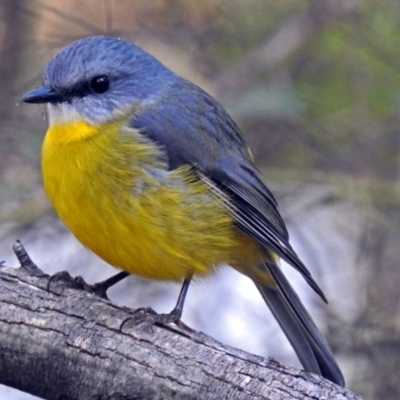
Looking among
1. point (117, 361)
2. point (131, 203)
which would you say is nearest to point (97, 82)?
point (131, 203)

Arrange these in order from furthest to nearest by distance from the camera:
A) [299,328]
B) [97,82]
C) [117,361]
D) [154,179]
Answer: [299,328], [97,82], [154,179], [117,361]

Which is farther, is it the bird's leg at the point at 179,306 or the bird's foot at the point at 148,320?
the bird's leg at the point at 179,306

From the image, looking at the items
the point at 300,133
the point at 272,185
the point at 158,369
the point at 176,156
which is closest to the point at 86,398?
the point at 158,369

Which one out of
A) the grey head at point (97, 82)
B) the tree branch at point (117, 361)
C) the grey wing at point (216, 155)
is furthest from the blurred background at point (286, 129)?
the tree branch at point (117, 361)

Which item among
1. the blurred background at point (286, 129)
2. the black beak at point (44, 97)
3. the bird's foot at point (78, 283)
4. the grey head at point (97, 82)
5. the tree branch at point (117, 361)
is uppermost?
the blurred background at point (286, 129)

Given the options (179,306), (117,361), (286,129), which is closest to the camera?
(117,361)

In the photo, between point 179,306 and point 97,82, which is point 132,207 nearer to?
point 179,306

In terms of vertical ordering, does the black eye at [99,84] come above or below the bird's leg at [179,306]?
above

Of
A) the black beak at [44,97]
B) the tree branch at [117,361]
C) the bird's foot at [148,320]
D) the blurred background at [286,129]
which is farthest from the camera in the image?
the blurred background at [286,129]

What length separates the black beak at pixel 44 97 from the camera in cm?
526

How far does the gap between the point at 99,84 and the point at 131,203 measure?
81 centimetres

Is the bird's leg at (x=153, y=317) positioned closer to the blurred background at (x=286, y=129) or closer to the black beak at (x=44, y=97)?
the black beak at (x=44, y=97)

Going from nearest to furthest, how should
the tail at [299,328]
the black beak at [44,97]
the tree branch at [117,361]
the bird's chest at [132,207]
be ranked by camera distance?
the tree branch at [117,361], the bird's chest at [132,207], the black beak at [44,97], the tail at [299,328]

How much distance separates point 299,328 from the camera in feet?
19.6
